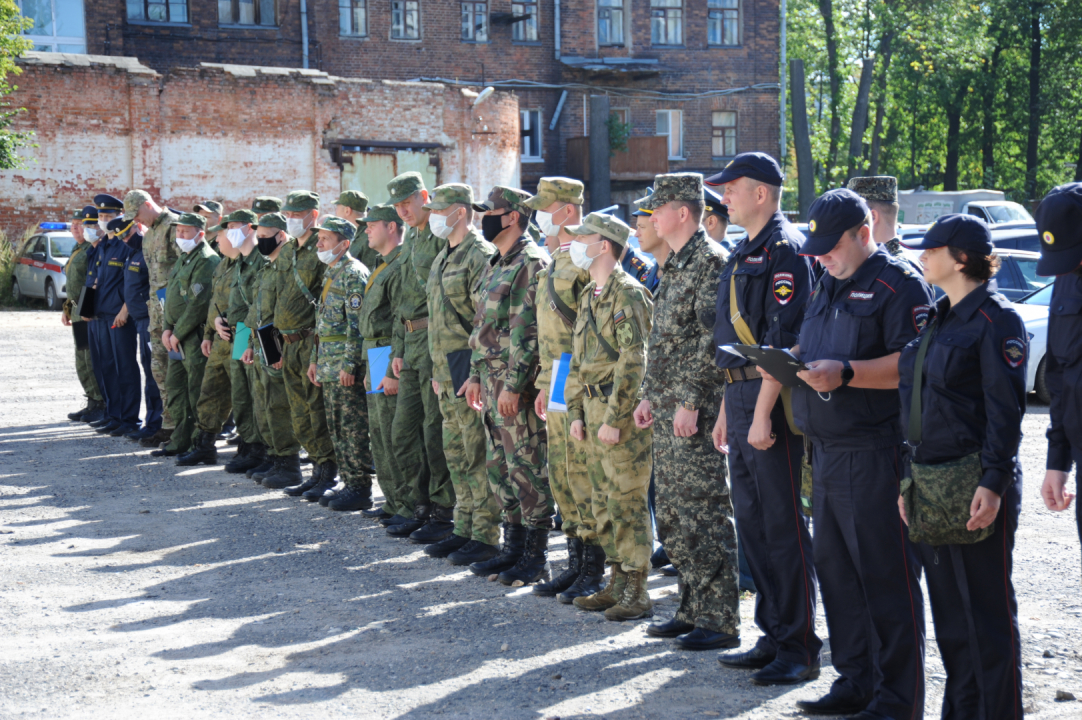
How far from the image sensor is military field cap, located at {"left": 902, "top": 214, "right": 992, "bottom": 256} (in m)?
3.97

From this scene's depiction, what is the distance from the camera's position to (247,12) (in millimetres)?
34219

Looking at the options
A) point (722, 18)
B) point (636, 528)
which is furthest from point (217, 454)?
point (722, 18)

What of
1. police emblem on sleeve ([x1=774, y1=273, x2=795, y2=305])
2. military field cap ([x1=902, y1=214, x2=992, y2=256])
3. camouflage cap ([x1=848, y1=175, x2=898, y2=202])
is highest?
camouflage cap ([x1=848, y1=175, x2=898, y2=202])

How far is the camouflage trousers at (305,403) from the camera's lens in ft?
30.2

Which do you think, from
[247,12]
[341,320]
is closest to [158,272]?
[341,320]

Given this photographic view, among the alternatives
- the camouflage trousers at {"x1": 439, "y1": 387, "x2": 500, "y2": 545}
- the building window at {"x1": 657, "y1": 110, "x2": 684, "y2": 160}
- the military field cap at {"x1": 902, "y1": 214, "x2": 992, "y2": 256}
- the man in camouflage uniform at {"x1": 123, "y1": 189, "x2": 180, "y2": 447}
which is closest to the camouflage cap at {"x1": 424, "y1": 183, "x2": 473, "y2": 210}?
the camouflage trousers at {"x1": 439, "y1": 387, "x2": 500, "y2": 545}

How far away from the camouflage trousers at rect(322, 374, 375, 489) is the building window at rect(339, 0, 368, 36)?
2876 centimetres

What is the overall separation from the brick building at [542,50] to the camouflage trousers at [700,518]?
3138cm

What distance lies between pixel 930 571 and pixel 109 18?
3314cm

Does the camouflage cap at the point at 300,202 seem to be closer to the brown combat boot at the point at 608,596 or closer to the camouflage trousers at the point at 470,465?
the camouflage trousers at the point at 470,465

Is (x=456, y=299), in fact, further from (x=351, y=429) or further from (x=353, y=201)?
(x=353, y=201)

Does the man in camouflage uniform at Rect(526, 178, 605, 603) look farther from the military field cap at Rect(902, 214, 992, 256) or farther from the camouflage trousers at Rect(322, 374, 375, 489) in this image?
the camouflage trousers at Rect(322, 374, 375, 489)

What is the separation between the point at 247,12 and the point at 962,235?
33.5 m

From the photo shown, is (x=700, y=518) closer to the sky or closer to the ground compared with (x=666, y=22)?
closer to the ground
